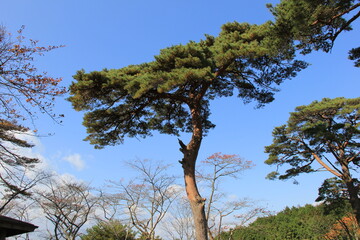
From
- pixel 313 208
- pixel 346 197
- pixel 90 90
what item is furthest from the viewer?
pixel 313 208

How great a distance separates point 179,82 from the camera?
5480mm

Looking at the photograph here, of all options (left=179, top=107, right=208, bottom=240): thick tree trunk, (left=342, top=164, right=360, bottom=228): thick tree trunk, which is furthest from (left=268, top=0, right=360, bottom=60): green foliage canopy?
(left=342, top=164, right=360, bottom=228): thick tree trunk

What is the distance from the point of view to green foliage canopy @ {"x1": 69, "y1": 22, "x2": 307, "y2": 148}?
5.62 m

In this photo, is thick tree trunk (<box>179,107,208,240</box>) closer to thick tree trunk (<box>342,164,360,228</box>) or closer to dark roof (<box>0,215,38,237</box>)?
dark roof (<box>0,215,38,237</box>)

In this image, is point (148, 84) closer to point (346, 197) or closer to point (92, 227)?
point (346, 197)

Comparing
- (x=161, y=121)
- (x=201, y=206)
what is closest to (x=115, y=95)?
(x=161, y=121)

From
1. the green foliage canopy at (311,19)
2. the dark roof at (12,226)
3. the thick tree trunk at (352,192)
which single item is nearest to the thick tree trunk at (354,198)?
the thick tree trunk at (352,192)

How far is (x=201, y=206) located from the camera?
576 cm

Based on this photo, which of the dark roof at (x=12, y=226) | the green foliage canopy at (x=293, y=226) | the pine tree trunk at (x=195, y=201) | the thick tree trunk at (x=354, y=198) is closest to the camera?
the dark roof at (x=12, y=226)

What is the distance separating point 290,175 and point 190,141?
8.13 m

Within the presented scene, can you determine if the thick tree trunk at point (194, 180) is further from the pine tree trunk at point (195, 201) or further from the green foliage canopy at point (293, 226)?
the green foliage canopy at point (293, 226)

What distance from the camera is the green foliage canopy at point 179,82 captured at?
18.4ft

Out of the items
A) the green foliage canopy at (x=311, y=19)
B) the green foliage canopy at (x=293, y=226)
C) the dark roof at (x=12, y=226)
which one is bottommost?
the dark roof at (x=12, y=226)

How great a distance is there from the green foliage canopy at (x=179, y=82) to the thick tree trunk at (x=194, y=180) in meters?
0.71
